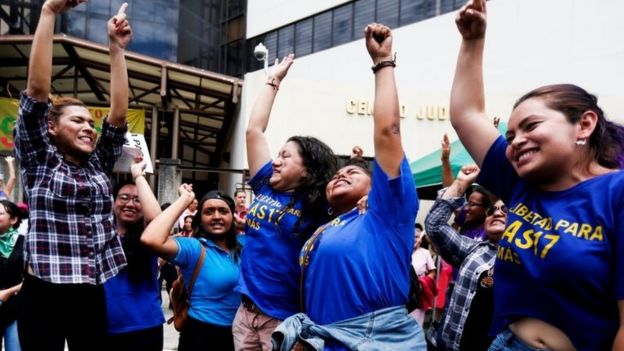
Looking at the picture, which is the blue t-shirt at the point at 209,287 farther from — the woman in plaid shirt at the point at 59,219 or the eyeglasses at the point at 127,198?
the woman in plaid shirt at the point at 59,219

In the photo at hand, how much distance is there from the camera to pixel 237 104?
1459 cm

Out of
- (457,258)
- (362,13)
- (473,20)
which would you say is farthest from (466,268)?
(362,13)

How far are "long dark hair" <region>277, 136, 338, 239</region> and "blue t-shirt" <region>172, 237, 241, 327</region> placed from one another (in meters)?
0.66

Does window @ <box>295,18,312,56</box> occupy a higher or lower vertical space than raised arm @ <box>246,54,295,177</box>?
higher

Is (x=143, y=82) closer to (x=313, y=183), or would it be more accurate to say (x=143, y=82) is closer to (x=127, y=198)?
(x=127, y=198)

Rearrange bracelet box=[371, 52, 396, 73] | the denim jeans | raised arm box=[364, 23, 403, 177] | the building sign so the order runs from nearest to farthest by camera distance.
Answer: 1. the denim jeans
2. raised arm box=[364, 23, 403, 177]
3. bracelet box=[371, 52, 396, 73]
4. the building sign

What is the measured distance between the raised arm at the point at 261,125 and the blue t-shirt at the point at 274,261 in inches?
15.2

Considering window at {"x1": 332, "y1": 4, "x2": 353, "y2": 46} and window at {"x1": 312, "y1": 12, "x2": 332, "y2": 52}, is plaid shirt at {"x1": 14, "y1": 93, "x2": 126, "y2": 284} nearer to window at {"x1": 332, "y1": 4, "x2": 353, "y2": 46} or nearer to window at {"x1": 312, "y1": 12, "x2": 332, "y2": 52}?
window at {"x1": 332, "y1": 4, "x2": 353, "y2": 46}

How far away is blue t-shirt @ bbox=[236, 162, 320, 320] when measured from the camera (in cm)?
308

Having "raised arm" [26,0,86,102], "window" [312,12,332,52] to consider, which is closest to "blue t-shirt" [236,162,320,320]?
"raised arm" [26,0,86,102]

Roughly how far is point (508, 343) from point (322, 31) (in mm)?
16493

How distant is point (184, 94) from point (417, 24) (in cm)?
664

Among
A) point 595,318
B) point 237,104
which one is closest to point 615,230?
point 595,318

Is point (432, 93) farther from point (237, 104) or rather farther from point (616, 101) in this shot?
point (237, 104)
